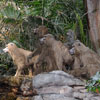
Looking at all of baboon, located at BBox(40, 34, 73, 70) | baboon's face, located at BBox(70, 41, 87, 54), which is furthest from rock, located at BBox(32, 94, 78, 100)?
baboon's face, located at BBox(70, 41, 87, 54)

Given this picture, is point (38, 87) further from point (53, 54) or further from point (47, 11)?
point (47, 11)

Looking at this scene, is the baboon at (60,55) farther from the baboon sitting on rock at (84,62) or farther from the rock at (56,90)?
the rock at (56,90)

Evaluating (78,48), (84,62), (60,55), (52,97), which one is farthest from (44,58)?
(52,97)

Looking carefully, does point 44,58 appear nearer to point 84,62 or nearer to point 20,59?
point 20,59

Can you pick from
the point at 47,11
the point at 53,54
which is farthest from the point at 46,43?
the point at 47,11

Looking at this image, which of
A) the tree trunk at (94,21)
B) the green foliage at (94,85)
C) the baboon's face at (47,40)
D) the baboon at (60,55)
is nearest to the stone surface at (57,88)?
the green foliage at (94,85)

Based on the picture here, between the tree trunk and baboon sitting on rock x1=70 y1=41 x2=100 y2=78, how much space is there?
1125 mm

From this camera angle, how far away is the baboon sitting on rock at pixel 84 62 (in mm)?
5375

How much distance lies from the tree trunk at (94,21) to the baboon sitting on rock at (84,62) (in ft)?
3.69

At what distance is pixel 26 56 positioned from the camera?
638 cm

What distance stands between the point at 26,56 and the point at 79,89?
2318mm

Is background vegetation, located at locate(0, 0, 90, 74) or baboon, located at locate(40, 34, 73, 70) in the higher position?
background vegetation, located at locate(0, 0, 90, 74)

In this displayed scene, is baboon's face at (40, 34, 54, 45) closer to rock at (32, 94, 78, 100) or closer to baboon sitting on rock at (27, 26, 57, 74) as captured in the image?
baboon sitting on rock at (27, 26, 57, 74)

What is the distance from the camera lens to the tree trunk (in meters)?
7.08
